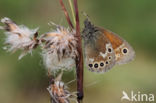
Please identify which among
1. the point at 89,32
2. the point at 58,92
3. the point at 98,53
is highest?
the point at 89,32

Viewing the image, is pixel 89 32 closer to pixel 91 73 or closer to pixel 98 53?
pixel 98 53

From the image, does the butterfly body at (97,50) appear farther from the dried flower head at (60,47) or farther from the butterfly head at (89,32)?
the dried flower head at (60,47)

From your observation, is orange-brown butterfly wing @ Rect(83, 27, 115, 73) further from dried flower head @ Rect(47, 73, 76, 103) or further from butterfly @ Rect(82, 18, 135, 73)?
dried flower head @ Rect(47, 73, 76, 103)

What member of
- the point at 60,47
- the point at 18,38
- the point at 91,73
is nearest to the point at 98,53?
the point at 60,47

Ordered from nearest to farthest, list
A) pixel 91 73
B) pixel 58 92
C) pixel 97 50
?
pixel 58 92, pixel 97 50, pixel 91 73

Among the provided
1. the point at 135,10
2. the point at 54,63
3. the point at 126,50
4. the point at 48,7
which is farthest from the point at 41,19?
the point at 54,63

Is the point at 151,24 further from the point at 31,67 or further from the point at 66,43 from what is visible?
the point at 66,43

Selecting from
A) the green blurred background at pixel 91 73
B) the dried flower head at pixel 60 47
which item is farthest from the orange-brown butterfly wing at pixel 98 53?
the green blurred background at pixel 91 73
